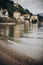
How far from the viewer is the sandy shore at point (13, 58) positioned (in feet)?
4.73

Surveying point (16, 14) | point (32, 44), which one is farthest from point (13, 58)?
point (16, 14)

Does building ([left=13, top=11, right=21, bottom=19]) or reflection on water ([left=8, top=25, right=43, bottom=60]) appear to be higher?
building ([left=13, top=11, right=21, bottom=19])

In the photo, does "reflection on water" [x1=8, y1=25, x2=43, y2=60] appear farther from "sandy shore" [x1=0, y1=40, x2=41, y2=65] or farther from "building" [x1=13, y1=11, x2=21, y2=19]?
"building" [x1=13, y1=11, x2=21, y2=19]

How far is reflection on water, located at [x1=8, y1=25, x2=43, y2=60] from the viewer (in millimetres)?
1467

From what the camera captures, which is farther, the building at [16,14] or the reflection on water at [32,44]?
the building at [16,14]

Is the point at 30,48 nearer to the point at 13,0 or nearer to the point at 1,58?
the point at 1,58

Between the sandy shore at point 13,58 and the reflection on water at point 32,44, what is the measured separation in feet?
0.15

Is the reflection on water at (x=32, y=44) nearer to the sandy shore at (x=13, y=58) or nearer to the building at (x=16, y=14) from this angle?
the sandy shore at (x=13, y=58)

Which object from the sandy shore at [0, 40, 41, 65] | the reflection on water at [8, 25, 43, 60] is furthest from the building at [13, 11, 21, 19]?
the sandy shore at [0, 40, 41, 65]

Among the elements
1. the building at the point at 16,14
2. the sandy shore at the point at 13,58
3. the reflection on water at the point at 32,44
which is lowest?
the sandy shore at the point at 13,58

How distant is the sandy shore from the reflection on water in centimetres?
5

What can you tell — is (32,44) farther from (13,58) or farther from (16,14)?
(16,14)

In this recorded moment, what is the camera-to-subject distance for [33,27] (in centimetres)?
155

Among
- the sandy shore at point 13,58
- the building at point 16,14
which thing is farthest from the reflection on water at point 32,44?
the building at point 16,14
